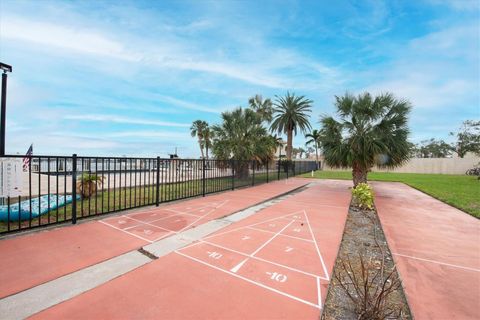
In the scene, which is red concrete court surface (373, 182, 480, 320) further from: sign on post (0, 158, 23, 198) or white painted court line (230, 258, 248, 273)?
sign on post (0, 158, 23, 198)

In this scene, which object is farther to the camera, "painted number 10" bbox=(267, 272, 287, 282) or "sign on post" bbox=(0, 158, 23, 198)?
"sign on post" bbox=(0, 158, 23, 198)

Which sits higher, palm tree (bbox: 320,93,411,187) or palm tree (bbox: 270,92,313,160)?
palm tree (bbox: 270,92,313,160)

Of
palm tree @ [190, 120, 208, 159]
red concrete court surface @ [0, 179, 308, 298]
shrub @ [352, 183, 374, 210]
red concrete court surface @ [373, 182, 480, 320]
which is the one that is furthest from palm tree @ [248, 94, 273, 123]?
red concrete court surface @ [0, 179, 308, 298]

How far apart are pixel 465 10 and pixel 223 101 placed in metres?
14.1

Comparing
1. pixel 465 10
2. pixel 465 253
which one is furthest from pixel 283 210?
pixel 465 10

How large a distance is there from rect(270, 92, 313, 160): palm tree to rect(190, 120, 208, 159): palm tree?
1691 centimetres

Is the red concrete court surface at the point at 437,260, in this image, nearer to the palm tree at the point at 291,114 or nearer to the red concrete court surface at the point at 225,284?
the red concrete court surface at the point at 225,284

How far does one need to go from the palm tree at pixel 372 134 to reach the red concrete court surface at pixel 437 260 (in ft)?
11.2

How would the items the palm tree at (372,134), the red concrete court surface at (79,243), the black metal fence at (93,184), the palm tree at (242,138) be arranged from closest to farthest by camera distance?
1. the red concrete court surface at (79,243)
2. the black metal fence at (93,184)
3. the palm tree at (372,134)
4. the palm tree at (242,138)

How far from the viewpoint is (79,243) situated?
3449mm

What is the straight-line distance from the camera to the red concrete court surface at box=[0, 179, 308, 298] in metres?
2.55

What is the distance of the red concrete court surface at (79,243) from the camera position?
255 cm

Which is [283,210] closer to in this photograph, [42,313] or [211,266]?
[211,266]

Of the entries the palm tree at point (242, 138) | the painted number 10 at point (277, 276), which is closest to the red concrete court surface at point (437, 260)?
the painted number 10 at point (277, 276)
